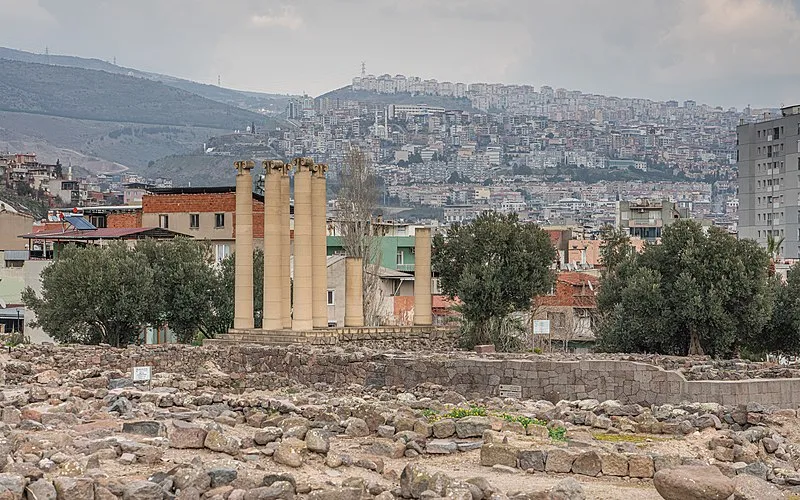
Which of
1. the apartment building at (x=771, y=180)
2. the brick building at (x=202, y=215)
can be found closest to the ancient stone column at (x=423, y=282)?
the brick building at (x=202, y=215)

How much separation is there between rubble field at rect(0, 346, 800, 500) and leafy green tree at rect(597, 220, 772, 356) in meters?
17.4

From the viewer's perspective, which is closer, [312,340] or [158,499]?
[158,499]

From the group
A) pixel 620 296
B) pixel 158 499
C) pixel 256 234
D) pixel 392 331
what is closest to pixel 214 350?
pixel 392 331

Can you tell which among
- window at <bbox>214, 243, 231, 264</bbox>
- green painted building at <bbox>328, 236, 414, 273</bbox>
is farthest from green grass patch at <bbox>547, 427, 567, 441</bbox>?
green painted building at <bbox>328, 236, 414, 273</bbox>

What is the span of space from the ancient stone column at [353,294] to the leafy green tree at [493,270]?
12.4 ft

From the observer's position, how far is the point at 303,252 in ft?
155

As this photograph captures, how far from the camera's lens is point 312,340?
148ft

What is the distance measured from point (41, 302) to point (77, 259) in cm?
472

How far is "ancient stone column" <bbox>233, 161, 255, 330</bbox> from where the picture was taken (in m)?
48.5

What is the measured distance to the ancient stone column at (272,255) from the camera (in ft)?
155

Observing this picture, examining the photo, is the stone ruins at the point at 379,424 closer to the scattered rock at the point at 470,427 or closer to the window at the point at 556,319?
the scattered rock at the point at 470,427

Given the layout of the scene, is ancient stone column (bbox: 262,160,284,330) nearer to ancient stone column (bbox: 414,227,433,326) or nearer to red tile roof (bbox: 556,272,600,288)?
ancient stone column (bbox: 414,227,433,326)

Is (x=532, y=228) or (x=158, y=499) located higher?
(x=532, y=228)

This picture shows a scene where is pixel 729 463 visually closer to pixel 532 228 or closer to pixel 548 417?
pixel 548 417
